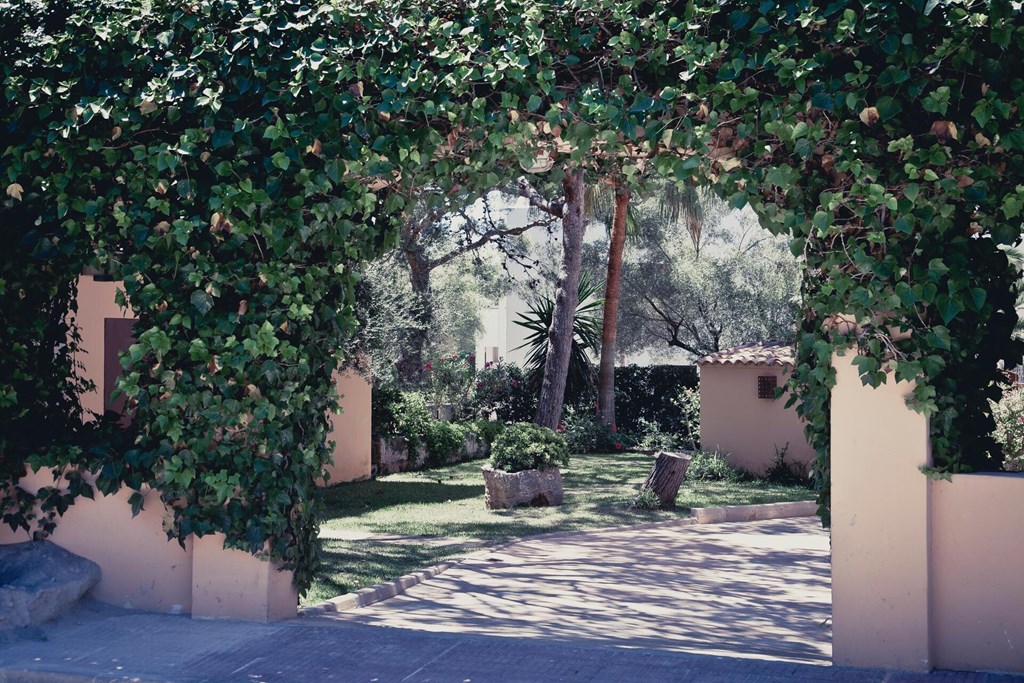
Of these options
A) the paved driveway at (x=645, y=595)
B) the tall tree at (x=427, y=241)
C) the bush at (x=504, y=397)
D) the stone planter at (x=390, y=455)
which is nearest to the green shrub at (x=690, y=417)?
the bush at (x=504, y=397)

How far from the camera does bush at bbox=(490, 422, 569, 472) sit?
14.2 metres

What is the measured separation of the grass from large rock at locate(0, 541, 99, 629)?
175cm

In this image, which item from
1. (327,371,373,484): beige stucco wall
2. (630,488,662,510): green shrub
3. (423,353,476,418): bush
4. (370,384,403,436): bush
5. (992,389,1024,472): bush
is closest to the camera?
(992,389,1024,472): bush

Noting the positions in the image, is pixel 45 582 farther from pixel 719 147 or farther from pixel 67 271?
pixel 719 147

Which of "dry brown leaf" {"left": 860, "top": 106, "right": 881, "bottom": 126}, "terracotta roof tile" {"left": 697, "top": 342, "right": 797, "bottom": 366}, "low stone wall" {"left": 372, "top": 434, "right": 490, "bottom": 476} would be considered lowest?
"low stone wall" {"left": 372, "top": 434, "right": 490, "bottom": 476}

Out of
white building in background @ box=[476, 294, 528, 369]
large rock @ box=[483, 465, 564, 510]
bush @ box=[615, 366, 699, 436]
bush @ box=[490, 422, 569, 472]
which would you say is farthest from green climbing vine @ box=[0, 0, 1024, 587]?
white building in background @ box=[476, 294, 528, 369]

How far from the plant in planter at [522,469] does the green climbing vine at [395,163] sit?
7.35 m

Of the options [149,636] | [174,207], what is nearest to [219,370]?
[174,207]

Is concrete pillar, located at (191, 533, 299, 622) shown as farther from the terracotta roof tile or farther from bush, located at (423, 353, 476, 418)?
bush, located at (423, 353, 476, 418)

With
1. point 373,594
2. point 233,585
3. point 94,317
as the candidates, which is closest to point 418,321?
point 94,317

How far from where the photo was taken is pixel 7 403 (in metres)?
7.08

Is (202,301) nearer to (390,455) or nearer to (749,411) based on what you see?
(390,455)

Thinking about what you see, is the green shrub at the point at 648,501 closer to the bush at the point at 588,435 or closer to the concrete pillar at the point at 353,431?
the concrete pillar at the point at 353,431

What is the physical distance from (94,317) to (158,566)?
22.5ft
